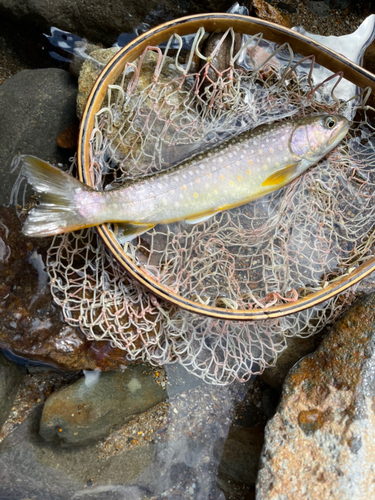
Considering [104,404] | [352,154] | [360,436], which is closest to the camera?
[360,436]

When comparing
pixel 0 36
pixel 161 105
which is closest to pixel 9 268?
pixel 161 105

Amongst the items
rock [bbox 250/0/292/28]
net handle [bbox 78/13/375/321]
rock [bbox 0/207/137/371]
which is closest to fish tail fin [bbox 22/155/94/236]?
net handle [bbox 78/13/375/321]

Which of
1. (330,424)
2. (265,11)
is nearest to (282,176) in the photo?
(265,11)

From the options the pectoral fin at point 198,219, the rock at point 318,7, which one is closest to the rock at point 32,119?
the pectoral fin at point 198,219

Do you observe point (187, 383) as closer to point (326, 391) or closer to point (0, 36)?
point (326, 391)

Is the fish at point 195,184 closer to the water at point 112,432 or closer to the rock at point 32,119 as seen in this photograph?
the water at point 112,432

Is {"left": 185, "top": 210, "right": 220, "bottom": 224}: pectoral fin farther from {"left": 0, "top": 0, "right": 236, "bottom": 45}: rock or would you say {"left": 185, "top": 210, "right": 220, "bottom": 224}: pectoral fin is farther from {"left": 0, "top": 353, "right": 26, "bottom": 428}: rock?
{"left": 0, "top": 0, "right": 236, "bottom": 45}: rock

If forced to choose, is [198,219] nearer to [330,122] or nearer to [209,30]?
[330,122]
